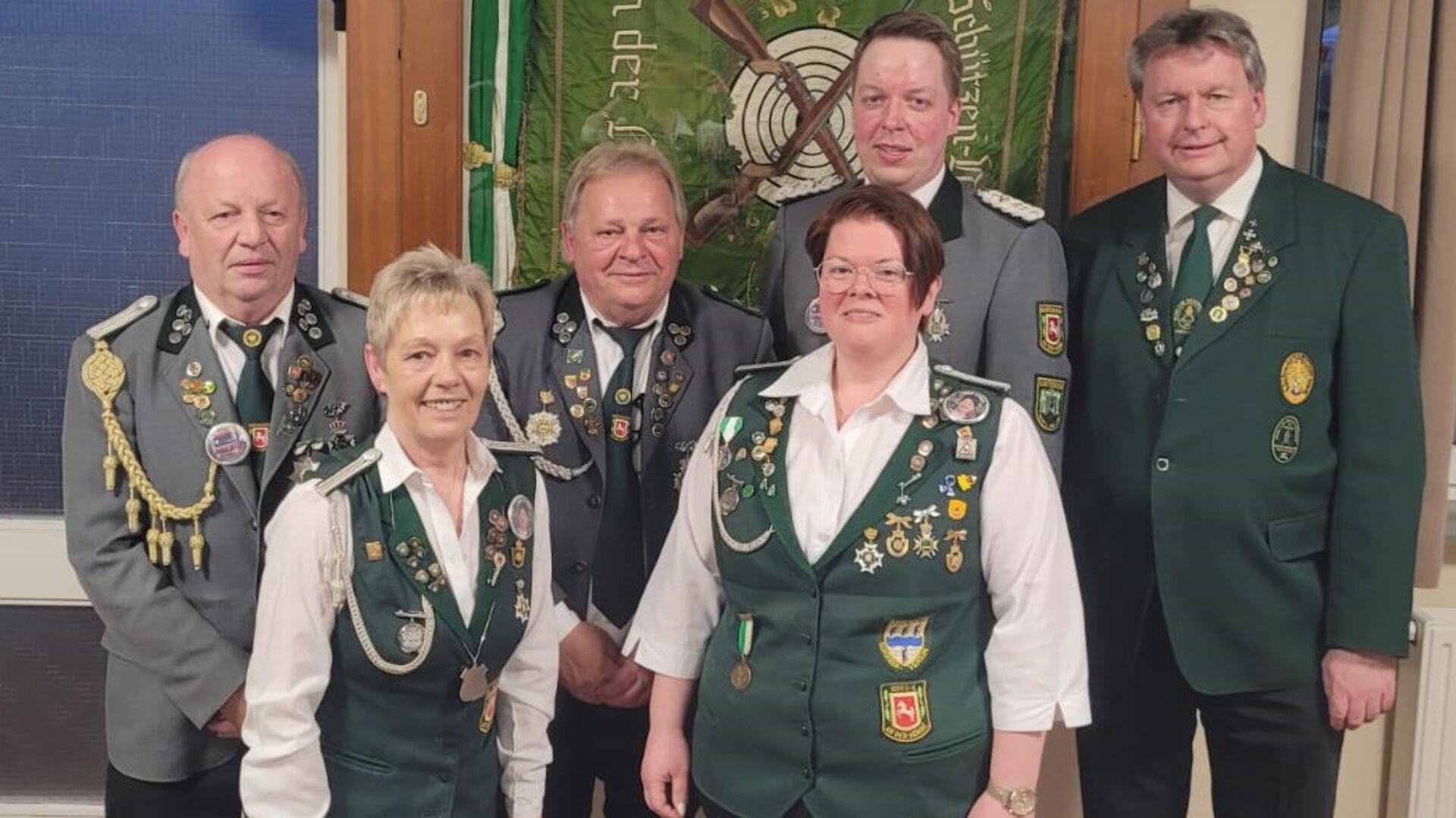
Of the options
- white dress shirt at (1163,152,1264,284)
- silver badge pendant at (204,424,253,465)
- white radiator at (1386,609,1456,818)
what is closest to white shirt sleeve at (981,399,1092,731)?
white dress shirt at (1163,152,1264,284)

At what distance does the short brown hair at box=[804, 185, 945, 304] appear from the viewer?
1.66m

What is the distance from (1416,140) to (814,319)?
3.78 feet

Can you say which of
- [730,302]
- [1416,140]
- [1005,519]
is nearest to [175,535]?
[730,302]

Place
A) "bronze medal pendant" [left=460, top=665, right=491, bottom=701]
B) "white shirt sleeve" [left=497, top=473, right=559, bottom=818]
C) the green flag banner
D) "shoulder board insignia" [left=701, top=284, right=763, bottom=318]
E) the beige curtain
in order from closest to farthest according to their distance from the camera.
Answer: "bronze medal pendant" [left=460, top=665, right=491, bottom=701]
"white shirt sleeve" [left=497, top=473, right=559, bottom=818]
"shoulder board insignia" [left=701, top=284, right=763, bottom=318]
the beige curtain
the green flag banner

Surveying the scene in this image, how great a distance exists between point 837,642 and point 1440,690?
1.47 meters

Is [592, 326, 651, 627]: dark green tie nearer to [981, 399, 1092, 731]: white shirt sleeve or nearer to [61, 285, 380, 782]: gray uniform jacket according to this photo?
[61, 285, 380, 782]: gray uniform jacket

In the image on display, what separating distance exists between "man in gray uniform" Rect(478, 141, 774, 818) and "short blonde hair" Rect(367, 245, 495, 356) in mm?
362

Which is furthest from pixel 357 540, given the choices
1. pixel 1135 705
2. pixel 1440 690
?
pixel 1440 690

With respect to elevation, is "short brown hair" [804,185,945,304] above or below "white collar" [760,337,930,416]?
above

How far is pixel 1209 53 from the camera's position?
197 cm

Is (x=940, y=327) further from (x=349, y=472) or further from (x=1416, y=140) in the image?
(x=1416, y=140)

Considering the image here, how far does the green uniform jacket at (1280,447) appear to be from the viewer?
1.93 meters

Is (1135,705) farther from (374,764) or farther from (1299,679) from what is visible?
(374,764)

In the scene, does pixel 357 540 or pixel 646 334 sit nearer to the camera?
pixel 357 540
